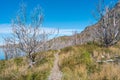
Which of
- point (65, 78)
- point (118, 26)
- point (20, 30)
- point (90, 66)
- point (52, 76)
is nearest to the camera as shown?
point (65, 78)

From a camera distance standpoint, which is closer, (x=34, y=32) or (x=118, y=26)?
(x=34, y=32)

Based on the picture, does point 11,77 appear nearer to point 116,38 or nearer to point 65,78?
point 65,78

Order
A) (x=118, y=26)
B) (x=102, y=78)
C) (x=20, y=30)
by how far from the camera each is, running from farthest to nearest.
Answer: (x=118, y=26) → (x=20, y=30) → (x=102, y=78)

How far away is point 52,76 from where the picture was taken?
1187 cm

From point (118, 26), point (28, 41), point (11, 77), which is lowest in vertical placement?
point (11, 77)

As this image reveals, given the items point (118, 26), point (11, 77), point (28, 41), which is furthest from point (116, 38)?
point (11, 77)

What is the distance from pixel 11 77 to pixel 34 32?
3752mm

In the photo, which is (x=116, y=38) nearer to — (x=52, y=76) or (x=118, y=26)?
(x=118, y=26)

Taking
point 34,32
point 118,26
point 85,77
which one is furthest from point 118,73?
point 118,26

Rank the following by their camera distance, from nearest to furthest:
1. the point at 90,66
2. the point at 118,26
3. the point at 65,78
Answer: the point at 65,78 < the point at 90,66 < the point at 118,26

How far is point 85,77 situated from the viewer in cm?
1089

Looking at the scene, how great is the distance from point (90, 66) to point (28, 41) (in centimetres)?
503

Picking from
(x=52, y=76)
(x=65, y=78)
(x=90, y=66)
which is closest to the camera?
(x=65, y=78)

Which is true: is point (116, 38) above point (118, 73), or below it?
above
